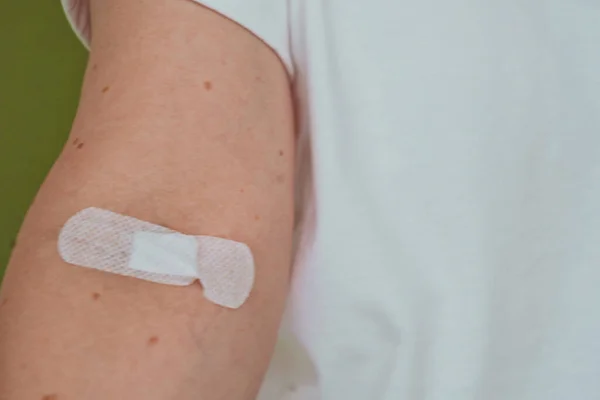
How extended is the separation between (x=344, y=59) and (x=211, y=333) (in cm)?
31

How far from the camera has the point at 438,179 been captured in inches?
27.3

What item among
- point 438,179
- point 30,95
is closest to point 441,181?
point 438,179

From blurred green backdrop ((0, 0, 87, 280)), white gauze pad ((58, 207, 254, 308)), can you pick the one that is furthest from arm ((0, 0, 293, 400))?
blurred green backdrop ((0, 0, 87, 280))

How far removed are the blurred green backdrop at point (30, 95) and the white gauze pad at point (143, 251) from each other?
2.00 ft

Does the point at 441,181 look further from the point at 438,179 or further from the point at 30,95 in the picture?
the point at 30,95

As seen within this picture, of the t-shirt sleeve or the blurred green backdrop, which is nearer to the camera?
the t-shirt sleeve

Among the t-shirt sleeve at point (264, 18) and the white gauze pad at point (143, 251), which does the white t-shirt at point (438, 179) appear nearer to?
the t-shirt sleeve at point (264, 18)

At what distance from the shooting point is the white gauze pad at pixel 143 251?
1.91ft

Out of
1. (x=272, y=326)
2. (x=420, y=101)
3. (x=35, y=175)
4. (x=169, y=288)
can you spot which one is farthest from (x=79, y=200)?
(x=35, y=175)

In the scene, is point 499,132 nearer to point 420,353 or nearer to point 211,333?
point 420,353

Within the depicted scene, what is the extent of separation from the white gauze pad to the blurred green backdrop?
609 mm

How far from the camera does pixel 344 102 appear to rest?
703 millimetres

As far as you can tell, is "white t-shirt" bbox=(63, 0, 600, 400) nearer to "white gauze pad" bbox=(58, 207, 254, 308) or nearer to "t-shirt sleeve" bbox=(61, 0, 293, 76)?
"t-shirt sleeve" bbox=(61, 0, 293, 76)

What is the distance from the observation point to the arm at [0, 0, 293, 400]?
1.86 feet
